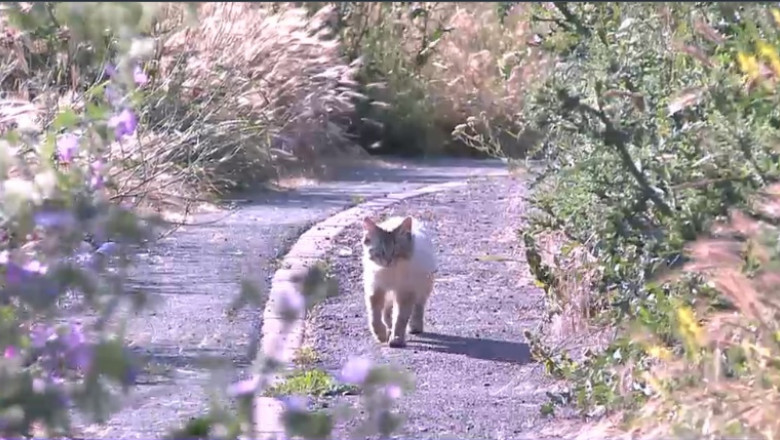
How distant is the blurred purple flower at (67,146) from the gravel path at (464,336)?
145 centimetres

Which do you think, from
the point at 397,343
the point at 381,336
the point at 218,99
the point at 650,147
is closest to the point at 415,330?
the point at 381,336

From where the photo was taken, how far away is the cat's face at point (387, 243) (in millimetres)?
8172

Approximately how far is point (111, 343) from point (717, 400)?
1.92 metres

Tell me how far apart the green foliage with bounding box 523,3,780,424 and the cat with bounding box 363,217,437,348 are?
1.08 metres

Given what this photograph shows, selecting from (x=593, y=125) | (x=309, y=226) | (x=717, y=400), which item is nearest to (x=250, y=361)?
(x=593, y=125)

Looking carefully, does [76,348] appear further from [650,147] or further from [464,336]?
[464,336]

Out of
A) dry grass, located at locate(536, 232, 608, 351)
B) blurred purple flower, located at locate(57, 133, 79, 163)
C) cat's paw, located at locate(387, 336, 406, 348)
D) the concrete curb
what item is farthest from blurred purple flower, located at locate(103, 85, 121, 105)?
cat's paw, located at locate(387, 336, 406, 348)

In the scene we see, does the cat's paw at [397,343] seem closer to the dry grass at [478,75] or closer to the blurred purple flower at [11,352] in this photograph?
the blurred purple flower at [11,352]

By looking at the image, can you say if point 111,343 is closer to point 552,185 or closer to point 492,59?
point 552,185

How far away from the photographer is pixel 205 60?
43.7 feet

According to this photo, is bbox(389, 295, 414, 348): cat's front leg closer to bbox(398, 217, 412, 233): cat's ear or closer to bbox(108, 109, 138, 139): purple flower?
bbox(398, 217, 412, 233): cat's ear

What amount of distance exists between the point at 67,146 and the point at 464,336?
133 inches

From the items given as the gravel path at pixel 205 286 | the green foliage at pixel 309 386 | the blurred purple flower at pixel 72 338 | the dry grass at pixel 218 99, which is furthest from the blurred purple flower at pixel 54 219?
the dry grass at pixel 218 99

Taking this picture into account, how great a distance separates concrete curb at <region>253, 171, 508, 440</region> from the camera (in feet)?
17.9
